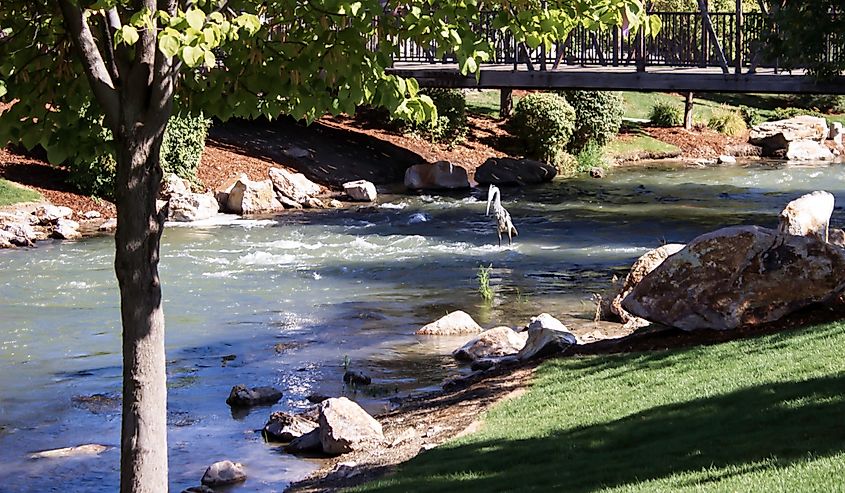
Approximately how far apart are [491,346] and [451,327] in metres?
1.58

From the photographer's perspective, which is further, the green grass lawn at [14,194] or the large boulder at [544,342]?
the green grass lawn at [14,194]

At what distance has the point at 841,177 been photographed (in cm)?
3619

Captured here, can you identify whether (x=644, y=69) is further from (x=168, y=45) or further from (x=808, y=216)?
(x=168, y=45)

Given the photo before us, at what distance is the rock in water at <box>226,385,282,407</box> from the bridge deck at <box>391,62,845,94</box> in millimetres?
14392

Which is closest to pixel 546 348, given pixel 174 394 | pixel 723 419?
pixel 174 394

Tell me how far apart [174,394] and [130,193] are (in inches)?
300

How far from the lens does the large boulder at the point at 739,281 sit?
12.8m

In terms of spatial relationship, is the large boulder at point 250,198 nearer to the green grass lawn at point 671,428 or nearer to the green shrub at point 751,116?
the green grass lawn at point 671,428

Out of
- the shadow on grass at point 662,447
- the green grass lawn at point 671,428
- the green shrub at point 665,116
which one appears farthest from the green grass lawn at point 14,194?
the green shrub at point 665,116

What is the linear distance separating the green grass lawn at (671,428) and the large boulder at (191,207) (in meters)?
16.4

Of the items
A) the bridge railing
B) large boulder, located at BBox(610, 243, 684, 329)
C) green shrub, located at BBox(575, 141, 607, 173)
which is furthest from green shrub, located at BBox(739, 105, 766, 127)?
large boulder, located at BBox(610, 243, 684, 329)

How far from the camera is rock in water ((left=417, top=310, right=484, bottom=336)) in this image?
1670 cm

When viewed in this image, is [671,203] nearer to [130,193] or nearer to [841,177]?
[841,177]

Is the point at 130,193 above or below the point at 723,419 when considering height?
above
